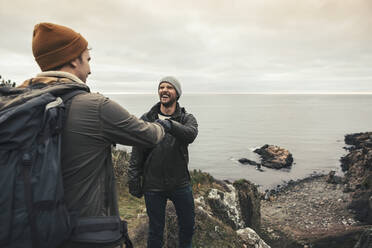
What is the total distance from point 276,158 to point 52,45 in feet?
123

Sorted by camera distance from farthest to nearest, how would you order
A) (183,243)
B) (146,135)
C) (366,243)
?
1. (366,243)
2. (183,243)
3. (146,135)

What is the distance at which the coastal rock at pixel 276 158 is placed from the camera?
34.8 m

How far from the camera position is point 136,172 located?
13.8 feet

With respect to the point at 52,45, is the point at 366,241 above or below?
below

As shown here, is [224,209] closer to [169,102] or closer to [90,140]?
[169,102]

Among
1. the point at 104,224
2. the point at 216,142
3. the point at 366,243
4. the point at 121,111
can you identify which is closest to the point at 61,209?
the point at 104,224

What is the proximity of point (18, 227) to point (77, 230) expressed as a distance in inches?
14.2

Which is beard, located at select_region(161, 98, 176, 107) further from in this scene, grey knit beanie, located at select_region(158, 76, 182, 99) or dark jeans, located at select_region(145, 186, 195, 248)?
dark jeans, located at select_region(145, 186, 195, 248)

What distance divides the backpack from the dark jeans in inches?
97.5

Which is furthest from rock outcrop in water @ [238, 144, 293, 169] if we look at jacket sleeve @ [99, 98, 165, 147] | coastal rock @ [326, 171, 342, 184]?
jacket sleeve @ [99, 98, 165, 147]

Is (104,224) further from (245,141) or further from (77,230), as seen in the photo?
(245,141)

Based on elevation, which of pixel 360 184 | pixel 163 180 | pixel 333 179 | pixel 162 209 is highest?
pixel 163 180

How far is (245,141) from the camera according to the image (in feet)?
176

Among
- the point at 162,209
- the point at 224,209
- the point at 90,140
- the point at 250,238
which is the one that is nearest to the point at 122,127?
the point at 90,140
